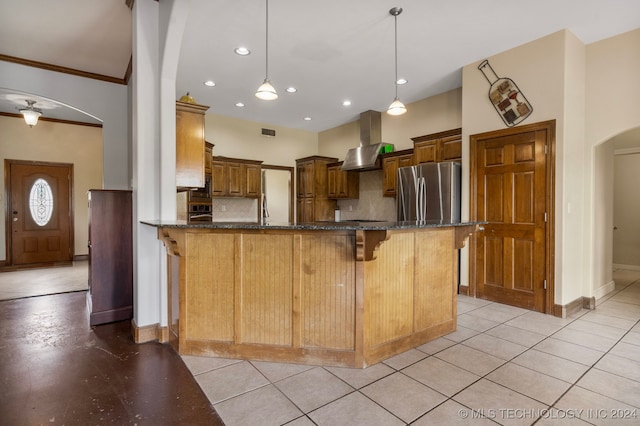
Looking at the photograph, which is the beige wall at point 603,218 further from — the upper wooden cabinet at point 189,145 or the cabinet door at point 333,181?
the upper wooden cabinet at point 189,145

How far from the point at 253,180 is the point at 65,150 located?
415 centimetres

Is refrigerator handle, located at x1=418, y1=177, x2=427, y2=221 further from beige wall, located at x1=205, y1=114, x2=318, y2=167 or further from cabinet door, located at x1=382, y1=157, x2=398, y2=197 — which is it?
beige wall, located at x1=205, y1=114, x2=318, y2=167

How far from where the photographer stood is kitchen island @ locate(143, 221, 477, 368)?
8.11 feet

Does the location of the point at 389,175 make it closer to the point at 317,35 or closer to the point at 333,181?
the point at 333,181

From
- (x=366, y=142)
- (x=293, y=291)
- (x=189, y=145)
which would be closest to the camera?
(x=293, y=291)

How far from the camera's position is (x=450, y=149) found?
487 cm

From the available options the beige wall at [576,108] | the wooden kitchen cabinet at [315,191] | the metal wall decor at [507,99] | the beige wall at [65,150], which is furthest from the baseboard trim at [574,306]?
the beige wall at [65,150]

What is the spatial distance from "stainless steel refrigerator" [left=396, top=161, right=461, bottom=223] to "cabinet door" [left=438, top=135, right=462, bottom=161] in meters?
0.24

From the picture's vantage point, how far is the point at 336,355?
2502 mm

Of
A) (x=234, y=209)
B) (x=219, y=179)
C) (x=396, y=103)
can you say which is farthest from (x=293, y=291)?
(x=234, y=209)

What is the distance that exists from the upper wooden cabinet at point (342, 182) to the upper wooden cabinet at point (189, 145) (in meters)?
4.01

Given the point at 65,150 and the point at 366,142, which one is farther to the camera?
the point at 65,150

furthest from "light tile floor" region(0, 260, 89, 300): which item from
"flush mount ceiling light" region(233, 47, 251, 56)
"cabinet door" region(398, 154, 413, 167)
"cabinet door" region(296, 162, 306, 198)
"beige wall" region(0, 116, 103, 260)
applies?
"cabinet door" region(398, 154, 413, 167)

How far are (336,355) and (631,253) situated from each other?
7164 mm
